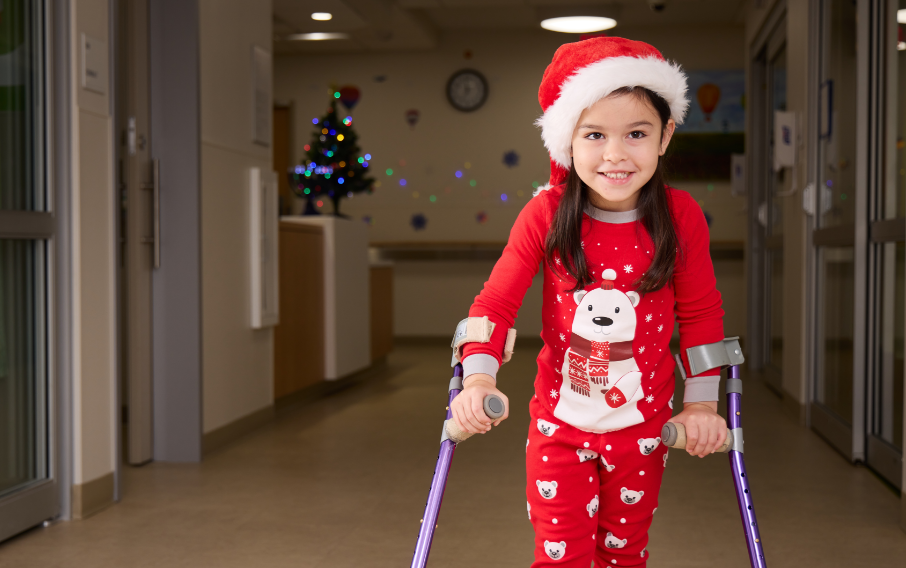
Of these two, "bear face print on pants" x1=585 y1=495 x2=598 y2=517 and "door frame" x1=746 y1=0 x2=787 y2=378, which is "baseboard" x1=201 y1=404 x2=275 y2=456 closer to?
"bear face print on pants" x1=585 y1=495 x2=598 y2=517

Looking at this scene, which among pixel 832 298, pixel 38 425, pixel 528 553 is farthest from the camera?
pixel 832 298

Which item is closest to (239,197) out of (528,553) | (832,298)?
(528,553)

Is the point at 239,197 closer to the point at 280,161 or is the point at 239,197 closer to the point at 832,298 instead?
the point at 832,298

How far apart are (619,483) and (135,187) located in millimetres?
2402

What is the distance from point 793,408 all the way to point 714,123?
371 cm

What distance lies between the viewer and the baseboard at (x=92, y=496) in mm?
2430

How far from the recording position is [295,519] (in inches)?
96.4

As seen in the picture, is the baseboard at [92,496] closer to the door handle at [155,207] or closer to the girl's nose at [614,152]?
the door handle at [155,207]

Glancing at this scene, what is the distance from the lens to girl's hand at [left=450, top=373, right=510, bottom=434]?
1056 millimetres

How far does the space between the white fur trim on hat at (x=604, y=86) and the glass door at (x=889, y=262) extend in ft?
5.66

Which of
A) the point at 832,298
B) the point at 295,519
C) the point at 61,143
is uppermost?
the point at 61,143

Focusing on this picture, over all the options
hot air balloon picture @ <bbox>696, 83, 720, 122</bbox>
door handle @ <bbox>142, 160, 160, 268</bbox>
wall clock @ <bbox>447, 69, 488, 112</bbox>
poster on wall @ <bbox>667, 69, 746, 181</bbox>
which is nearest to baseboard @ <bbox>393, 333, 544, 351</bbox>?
poster on wall @ <bbox>667, 69, 746, 181</bbox>

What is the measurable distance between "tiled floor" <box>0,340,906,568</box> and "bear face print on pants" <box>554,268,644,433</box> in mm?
1007

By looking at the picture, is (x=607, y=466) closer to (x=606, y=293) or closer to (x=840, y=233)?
(x=606, y=293)
